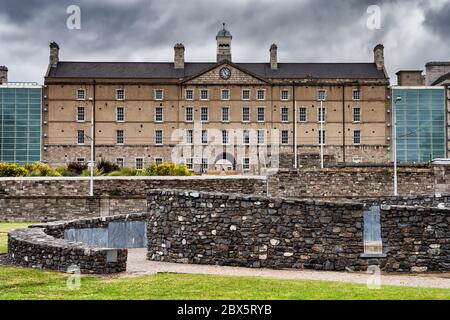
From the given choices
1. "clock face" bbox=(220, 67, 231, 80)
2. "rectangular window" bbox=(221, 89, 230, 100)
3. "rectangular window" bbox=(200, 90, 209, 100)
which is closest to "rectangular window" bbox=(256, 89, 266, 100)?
"rectangular window" bbox=(221, 89, 230, 100)

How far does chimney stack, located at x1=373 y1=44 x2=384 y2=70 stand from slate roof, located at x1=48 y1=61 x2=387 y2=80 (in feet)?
2.09

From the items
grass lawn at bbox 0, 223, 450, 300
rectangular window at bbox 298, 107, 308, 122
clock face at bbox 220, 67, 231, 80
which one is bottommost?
grass lawn at bbox 0, 223, 450, 300

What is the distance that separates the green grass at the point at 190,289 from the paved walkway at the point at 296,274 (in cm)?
93

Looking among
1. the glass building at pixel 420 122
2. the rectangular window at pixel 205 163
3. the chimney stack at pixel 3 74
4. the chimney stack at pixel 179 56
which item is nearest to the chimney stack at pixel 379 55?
the glass building at pixel 420 122

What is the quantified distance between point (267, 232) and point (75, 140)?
227 feet

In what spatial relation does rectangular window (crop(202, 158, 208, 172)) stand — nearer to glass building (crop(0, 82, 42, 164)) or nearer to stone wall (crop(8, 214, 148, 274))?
glass building (crop(0, 82, 42, 164))

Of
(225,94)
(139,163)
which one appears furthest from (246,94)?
(139,163)

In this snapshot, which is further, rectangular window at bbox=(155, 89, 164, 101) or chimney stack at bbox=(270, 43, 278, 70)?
chimney stack at bbox=(270, 43, 278, 70)

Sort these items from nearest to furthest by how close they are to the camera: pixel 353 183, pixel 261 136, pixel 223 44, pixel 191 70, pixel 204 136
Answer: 1. pixel 353 183
2. pixel 204 136
3. pixel 261 136
4. pixel 191 70
5. pixel 223 44

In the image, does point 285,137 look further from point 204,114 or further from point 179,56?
point 179,56

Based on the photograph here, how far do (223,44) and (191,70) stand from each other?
310 inches

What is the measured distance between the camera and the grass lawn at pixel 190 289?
10797mm

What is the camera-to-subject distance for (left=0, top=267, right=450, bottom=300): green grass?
10789 millimetres

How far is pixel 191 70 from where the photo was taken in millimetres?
86625
